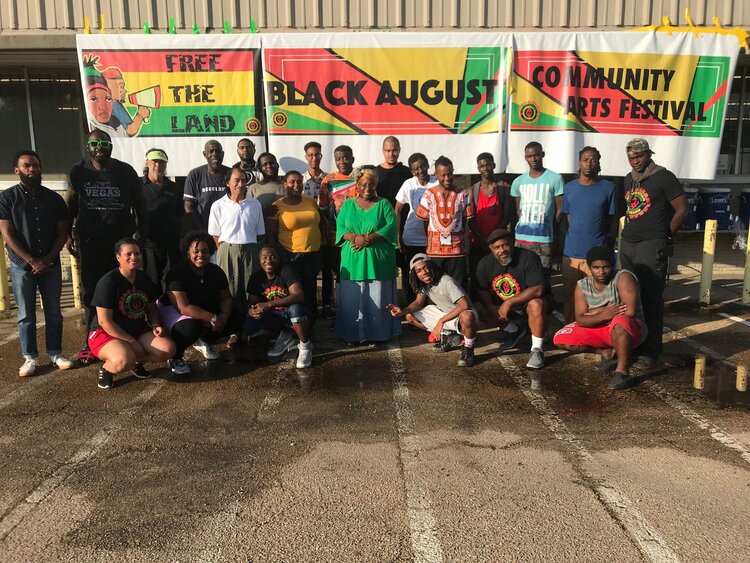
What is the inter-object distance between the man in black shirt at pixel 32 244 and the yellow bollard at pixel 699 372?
16.9 feet

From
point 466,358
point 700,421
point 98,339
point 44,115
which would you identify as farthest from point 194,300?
point 44,115

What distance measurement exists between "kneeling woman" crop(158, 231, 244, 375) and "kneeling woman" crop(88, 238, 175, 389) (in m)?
0.14

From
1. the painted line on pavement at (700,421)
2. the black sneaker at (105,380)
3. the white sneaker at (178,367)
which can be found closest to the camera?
the painted line on pavement at (700,421)

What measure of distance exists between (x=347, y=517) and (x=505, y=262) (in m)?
3.15

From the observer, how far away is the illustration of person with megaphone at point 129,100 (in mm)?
7207

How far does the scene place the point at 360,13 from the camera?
7824mm

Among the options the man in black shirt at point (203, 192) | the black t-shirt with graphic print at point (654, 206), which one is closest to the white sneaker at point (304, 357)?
the man in black shirt at point (203, 192)

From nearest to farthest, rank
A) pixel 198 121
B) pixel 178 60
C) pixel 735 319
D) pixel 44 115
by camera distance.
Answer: pixel 735 319 → pixel 178 60 → pixel 198 121 → pixel 44 115

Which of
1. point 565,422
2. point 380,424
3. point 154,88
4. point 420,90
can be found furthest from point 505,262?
point 154,88

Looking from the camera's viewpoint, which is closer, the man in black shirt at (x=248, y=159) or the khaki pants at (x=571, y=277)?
the khaki pants at (x=571, y=277)

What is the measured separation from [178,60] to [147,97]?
58cm

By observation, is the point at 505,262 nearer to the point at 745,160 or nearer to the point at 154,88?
the point at 154,88

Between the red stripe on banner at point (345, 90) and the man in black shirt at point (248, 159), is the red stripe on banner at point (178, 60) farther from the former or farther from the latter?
the man in black shirt at point (248, 159)

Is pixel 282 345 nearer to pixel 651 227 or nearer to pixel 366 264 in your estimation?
pixel 366 264
